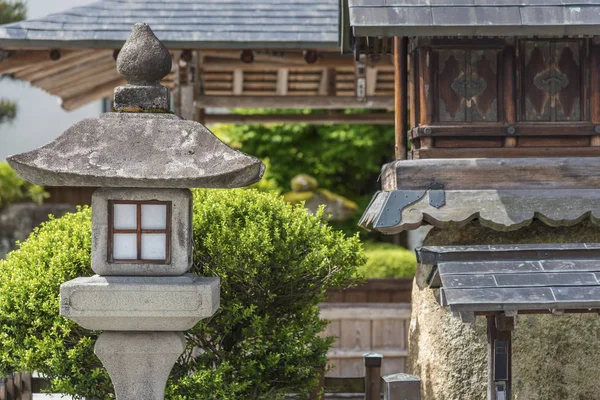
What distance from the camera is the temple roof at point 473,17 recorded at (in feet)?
23.2

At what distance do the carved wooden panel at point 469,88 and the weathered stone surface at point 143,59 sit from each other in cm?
260

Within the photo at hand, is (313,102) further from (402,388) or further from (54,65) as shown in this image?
(402,388)

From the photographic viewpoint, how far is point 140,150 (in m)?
6.07

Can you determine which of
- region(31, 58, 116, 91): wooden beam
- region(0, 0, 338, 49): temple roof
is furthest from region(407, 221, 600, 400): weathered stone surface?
region(31, 58, 116, 91): wooden beam

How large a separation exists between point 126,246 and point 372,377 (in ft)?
11.0

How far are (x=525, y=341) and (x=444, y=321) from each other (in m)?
0.72

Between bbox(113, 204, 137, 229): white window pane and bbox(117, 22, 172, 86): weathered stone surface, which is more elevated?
bbox(117, 22, 172, 86): weathered stone surface

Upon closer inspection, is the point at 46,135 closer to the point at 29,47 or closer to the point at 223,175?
the point at 29,47

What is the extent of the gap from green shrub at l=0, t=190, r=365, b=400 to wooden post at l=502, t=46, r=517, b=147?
5.60ft

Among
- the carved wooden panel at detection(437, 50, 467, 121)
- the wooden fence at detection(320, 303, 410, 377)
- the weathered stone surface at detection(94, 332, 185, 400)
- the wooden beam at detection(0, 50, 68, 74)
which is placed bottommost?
the wooden fence at detection(320, 303, 410, 377)

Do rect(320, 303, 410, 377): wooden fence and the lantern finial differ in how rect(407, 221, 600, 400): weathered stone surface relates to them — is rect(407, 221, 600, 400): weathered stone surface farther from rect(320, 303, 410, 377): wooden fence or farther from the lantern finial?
rect(320, 303, 410, 377): wooden fence

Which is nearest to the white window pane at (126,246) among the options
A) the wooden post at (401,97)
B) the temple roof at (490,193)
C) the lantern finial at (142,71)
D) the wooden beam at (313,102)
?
the lantern finial at (142,71)

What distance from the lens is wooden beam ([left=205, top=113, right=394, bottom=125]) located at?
14305 millimetres

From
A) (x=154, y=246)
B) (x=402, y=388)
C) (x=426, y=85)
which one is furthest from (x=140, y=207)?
(x=426, y=85)
